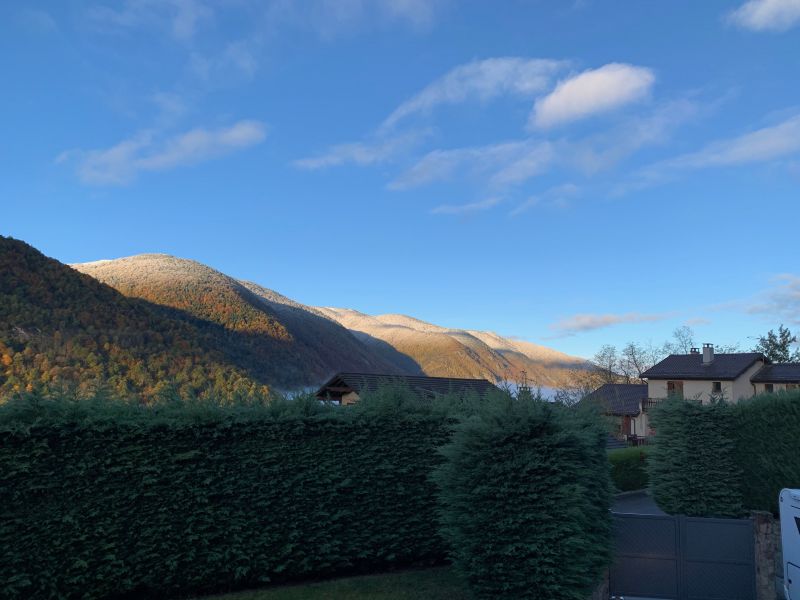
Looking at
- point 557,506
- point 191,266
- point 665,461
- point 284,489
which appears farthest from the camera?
point 191,266

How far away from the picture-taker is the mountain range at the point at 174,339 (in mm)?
47281

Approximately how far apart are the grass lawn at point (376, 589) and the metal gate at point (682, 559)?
2982mm

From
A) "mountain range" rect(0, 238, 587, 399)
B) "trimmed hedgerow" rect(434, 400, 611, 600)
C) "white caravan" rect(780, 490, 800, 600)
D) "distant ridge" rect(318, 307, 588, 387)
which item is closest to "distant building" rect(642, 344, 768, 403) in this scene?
"mountain range" rect(0, 238, 587, 399)

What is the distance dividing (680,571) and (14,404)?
10800 mm

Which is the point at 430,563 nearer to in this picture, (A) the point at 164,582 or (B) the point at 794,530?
(A) the point at 164,582

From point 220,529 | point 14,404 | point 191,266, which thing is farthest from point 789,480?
point 191,266

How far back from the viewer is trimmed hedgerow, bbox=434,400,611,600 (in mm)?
7930

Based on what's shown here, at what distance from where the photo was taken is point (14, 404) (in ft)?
27.0

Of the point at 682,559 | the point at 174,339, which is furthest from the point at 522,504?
the point at 174,339

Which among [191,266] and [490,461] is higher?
[191,266]

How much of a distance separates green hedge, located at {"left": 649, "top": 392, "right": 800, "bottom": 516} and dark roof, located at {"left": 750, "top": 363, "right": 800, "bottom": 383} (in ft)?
115

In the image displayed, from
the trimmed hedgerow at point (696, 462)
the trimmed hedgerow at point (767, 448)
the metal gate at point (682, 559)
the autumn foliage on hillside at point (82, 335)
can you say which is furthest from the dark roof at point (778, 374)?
the metal gate at point (682, 559)

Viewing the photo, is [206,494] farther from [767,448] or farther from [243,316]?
[243,316]

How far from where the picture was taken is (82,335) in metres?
54.5
